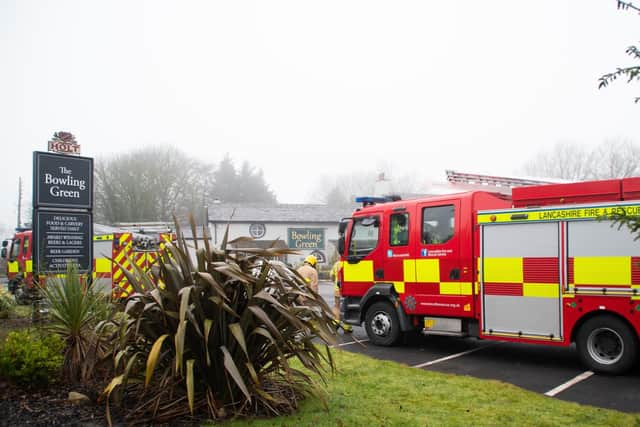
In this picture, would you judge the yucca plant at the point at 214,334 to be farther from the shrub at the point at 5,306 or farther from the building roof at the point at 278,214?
the building roof at the point at 278,214

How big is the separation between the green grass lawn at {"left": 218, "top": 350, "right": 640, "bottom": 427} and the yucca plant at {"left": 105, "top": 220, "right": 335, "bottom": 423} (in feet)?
1.05

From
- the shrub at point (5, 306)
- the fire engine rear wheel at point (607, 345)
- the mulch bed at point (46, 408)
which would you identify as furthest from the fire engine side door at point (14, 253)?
the fire engine rear wheel at point (607, 345)

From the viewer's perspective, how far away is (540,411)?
5047mm

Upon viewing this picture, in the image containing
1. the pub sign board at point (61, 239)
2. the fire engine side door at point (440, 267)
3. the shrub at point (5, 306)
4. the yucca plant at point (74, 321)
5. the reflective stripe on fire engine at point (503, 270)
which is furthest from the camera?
the fire engine side door at point (440, 267)

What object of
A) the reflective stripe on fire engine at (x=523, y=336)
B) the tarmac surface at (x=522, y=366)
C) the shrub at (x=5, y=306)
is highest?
the shrub at (x=5, y=306)

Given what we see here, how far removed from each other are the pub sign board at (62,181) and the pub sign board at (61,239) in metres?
0.16

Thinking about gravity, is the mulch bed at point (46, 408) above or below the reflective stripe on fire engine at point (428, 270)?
below

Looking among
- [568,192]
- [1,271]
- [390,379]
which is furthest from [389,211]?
[1,271]

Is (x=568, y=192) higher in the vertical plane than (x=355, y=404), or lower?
higher

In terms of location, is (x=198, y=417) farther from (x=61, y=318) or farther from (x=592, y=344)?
(x=592, y=344)

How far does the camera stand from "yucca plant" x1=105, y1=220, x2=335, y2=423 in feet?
14.4

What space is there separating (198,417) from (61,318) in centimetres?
204

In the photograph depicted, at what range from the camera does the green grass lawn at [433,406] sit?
4551mm

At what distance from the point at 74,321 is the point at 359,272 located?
228 inches
